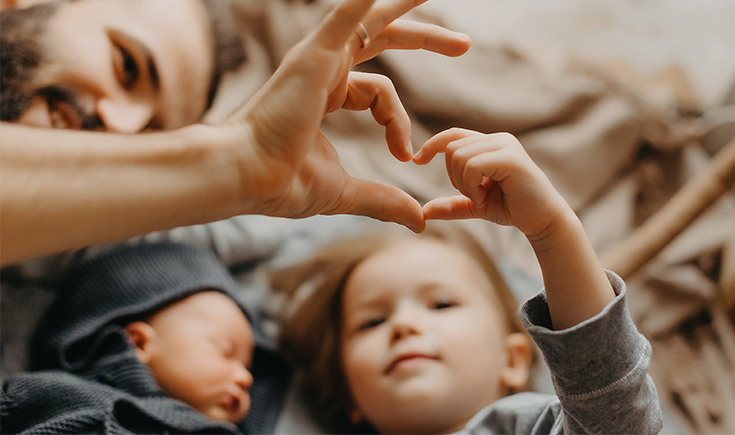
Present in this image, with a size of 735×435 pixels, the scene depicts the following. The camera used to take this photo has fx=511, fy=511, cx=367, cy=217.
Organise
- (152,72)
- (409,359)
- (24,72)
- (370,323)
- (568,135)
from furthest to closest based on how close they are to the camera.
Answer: (568,135) < (152,72) < (24,72) < (370,323) < (409,359)

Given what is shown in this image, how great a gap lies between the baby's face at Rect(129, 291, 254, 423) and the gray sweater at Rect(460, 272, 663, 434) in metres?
0.56

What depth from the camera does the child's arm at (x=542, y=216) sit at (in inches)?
20.8

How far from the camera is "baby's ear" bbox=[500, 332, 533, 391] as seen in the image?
3.18ft

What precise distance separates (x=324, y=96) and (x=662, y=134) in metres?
1.26

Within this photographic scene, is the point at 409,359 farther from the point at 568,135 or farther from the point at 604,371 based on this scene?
the point at 568,135

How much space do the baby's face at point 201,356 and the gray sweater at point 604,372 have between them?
1.84 feet

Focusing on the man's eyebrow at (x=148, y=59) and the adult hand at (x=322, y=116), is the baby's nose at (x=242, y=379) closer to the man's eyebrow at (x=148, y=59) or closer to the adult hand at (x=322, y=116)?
the adult hand at (x=322, y=116)

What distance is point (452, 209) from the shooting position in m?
0.61

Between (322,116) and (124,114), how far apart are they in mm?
831

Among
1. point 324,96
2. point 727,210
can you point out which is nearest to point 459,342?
point 324,96

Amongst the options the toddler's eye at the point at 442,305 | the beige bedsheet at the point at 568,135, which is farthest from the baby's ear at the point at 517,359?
the beige bedsheet at the point at 568,135

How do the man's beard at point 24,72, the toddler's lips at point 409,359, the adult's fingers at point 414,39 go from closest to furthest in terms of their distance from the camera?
the adult's fingers at point 414,39 < the toddler's lips at point 409,359 < the man's beard at point 24,72

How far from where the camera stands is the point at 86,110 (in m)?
1.09

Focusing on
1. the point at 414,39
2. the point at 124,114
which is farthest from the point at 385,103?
the point at 124,114
